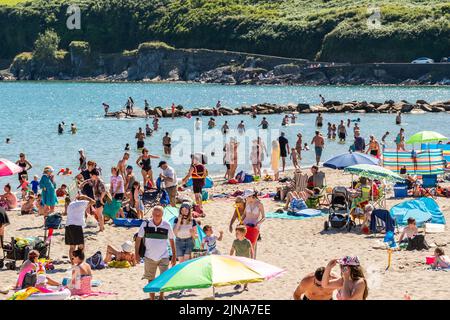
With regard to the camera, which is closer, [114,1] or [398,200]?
[398,200]

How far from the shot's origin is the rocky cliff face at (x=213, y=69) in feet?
391

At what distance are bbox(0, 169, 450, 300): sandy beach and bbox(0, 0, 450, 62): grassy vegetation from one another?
113277 mm

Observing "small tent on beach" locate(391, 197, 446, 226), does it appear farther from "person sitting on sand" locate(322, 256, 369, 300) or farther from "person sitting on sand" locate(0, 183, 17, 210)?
"person sitting on sand" locate(322, 256, 369, 300)

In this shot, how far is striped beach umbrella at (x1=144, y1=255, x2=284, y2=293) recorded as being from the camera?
9.88m

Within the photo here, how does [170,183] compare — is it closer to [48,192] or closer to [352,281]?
[48,192]

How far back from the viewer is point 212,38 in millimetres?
151000

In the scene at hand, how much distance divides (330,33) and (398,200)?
383ft

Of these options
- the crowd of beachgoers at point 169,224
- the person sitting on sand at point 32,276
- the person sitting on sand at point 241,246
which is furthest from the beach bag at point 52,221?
the person sitting on sand at point 241,246

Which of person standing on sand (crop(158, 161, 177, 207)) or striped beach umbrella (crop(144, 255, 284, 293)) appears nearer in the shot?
striped beach umbrella (crop(144, 255, 284, 293))

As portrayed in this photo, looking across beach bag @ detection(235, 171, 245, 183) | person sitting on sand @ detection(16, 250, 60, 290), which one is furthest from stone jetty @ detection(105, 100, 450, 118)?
person sitting on sand @ detection(16, 250, 60, 290)

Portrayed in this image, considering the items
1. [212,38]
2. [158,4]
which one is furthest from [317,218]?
[158,4]
